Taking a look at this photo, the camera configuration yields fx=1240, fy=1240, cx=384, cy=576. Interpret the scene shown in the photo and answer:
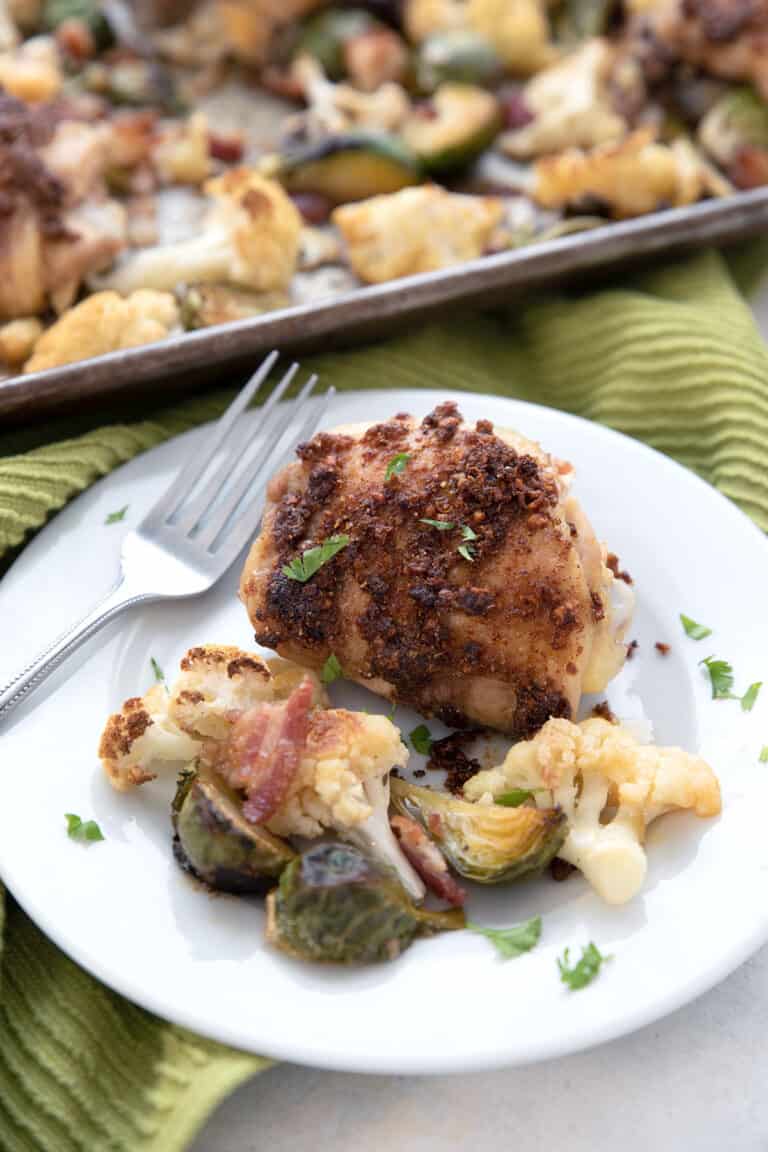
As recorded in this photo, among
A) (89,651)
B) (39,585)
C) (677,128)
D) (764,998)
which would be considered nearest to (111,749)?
(89,651)

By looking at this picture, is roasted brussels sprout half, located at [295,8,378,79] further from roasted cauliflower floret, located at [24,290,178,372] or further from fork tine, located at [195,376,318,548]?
fork tine, located at [195,376,318,548]

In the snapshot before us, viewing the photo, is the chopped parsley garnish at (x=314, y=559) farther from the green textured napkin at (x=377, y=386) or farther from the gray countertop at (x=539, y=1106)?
the gray countertop at (x=539, y=1106)

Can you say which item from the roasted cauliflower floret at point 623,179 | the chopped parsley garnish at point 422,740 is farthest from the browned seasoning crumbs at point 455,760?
the roasted cauliflower floret at point 623,179

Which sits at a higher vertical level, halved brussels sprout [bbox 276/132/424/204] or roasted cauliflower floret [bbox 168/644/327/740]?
halved brussels sprout [bbox 276/132/424/204]

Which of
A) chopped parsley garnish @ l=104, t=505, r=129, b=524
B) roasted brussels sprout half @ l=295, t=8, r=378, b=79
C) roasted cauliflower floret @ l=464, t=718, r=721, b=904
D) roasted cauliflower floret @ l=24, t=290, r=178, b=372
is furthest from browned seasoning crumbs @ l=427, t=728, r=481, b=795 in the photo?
roasted brussels sprout half @ l=295, t=8, r=378, b=79

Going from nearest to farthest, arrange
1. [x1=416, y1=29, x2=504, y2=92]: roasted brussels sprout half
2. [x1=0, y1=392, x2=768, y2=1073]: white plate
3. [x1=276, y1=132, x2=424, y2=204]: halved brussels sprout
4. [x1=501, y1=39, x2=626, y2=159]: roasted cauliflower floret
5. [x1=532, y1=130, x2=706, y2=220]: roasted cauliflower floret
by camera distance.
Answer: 1. [x1=0, y1=392, x2=768, y2=1073]: white plate
2. [x1=532, y1=130, x2=706, y2=220]: roasted cauliflower floret
3. [x1=276, y1=132, x2=424, y2=204]: halved brussels sprout
4. [x1=501, y1=39, x2=626, y2=159]: roasted cauliflower floret
5. [x1=416, y1=29, x2=504, y2=92]: roasted brussels sprout half

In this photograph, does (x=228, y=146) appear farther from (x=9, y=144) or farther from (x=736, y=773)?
(x=736, y=773)

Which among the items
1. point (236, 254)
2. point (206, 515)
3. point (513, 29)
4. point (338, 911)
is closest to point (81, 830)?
point (338, 911)
